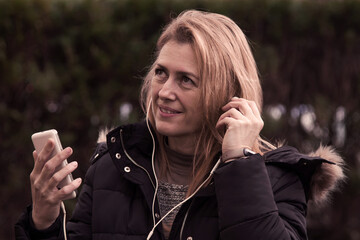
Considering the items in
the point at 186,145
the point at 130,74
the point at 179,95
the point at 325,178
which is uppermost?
the point at 179,95

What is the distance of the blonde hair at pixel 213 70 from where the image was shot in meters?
2.85

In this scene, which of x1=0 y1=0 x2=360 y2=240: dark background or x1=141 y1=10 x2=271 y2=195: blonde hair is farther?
x1=0 y1=0 x2=360 y2=240: dark background

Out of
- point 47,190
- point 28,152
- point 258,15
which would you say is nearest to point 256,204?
point 47,190

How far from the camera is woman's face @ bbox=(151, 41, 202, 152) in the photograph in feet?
9.37

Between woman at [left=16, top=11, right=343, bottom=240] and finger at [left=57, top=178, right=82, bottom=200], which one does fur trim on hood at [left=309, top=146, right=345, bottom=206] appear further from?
finger at [left=57, top=178, right=82, bottom=200]

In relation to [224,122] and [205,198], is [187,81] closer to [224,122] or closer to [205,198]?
[224,122]

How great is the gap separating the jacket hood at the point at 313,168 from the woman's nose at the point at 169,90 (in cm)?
50

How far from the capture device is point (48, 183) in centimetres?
260

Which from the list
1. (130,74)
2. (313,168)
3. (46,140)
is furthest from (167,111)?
(130,74)

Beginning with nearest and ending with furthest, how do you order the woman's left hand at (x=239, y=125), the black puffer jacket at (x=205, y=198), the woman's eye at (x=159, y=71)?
the black puffer jacket at (x=205, y=198), the woman's left hand at (x=239, y=125), the woman's eye at (x=159, y=71)

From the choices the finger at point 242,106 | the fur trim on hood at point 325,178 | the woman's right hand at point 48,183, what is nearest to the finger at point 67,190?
the woman's right hand at point 48,183

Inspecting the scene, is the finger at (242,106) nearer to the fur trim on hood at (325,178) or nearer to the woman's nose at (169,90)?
the woman's nose at (169,90)

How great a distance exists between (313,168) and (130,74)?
2891 millimetres

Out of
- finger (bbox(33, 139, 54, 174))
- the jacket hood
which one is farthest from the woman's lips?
finger (bbox(33, 139, 54, 174))
